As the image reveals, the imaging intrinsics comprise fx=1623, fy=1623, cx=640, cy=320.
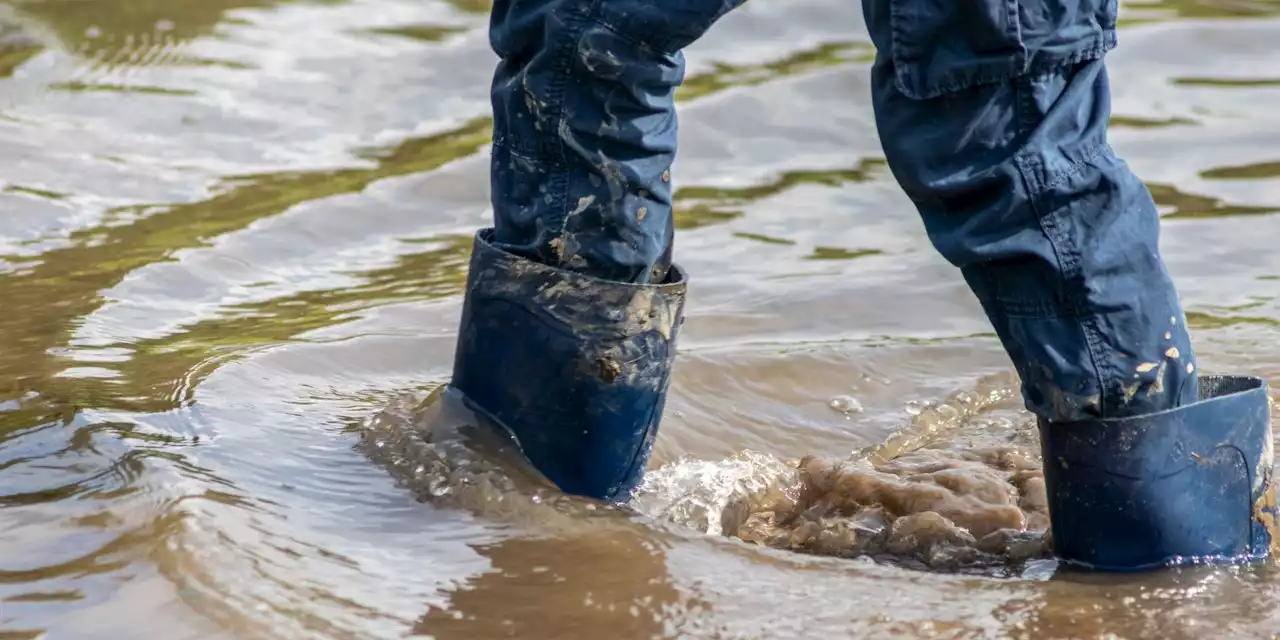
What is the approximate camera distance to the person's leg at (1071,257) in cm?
183

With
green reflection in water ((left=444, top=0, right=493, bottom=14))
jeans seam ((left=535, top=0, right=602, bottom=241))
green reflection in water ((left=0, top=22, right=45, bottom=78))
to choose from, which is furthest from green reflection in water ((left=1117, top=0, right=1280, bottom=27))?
jeans seam ((left=535, top=0, right=602, bottom=241))

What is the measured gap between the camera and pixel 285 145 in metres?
4.45

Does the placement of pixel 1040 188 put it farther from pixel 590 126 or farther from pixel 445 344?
pixel 445 344

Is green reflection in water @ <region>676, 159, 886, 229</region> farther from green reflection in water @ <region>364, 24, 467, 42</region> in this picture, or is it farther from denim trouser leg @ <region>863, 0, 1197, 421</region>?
denim trouser leg @ <region>863, 0, 1197, 421</region>

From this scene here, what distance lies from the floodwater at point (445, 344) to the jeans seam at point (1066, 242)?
11.9 inches

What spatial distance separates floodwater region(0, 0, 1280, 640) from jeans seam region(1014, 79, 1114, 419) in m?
0.30

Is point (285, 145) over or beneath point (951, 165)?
beneath

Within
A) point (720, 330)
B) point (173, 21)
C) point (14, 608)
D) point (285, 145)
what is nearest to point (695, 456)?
point (720, 330)

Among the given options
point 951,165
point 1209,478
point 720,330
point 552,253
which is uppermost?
point 951,165

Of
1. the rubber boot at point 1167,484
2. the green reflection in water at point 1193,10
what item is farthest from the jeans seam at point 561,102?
the green reflection in water at point 1193,10

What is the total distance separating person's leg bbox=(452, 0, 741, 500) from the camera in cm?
207

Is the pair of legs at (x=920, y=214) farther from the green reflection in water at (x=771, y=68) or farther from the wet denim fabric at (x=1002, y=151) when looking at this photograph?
the green reflection in water at (x=771, y=68)

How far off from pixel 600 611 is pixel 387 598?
243 millimetres

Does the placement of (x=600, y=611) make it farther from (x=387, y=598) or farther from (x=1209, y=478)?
(x=1209, y=478)
